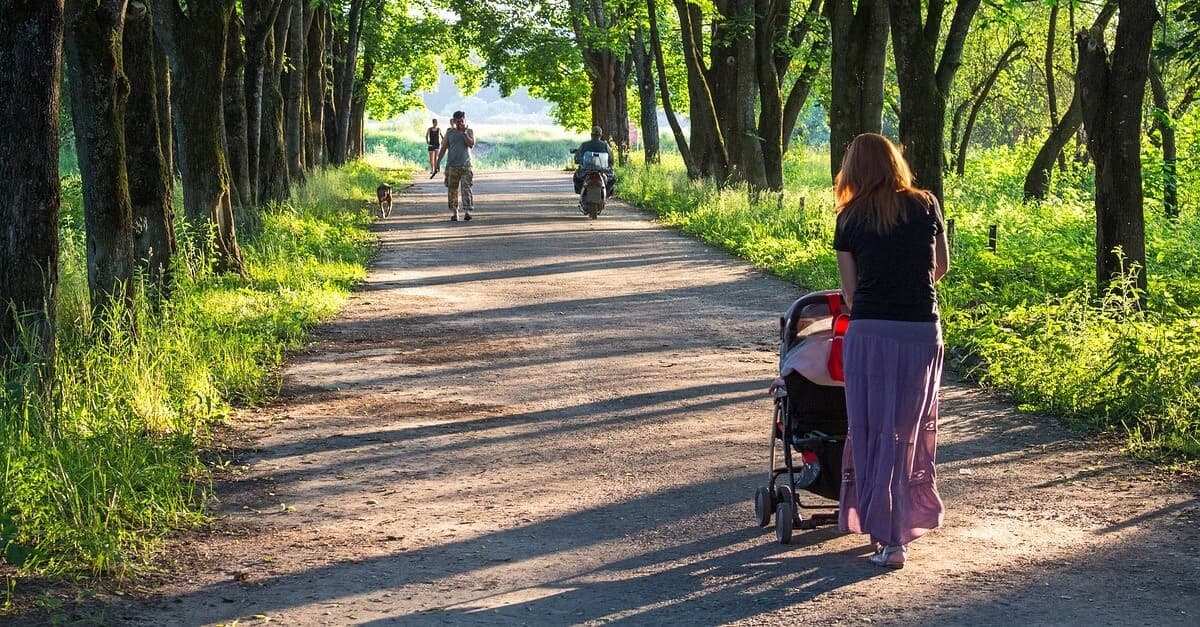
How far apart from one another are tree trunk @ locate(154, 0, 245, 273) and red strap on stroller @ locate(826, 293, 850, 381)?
9882 millimetres

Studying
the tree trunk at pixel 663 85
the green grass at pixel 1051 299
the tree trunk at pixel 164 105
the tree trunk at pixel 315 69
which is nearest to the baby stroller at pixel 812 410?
the green grass at pixel 1051 299

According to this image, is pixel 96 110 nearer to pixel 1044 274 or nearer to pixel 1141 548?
pixel 1141 548

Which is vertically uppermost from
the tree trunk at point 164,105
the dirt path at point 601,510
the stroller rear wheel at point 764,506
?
the tree trunk at point 164,105

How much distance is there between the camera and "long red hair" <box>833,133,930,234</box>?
234 inches

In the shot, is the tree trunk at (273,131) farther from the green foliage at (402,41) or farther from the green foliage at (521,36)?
the green foliage at (521,36)

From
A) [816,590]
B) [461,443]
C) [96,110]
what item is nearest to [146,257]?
[96,110]

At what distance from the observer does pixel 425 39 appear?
51656 mm

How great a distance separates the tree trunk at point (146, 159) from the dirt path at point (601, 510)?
179cm

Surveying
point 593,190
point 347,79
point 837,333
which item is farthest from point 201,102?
point 347,79

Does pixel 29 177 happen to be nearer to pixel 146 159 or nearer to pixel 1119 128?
pixel 146 159

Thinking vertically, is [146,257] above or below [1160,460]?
above

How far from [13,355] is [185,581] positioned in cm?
295

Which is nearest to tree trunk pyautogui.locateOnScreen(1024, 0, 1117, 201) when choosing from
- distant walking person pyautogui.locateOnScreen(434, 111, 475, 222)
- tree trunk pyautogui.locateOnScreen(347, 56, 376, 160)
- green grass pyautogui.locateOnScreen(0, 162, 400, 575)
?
distant walking person pyautogui.locateOnScreen(434, 111, 475, 222)

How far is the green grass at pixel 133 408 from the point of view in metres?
6.07
